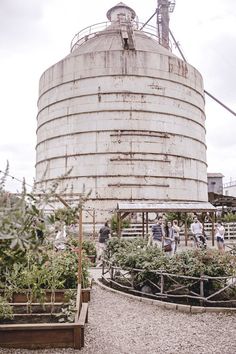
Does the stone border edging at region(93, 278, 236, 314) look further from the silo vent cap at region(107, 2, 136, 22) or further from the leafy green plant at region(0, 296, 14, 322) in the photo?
the silo vent cap at region(107, 2, 136, 22)

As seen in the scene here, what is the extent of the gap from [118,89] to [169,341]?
20555 millimetres

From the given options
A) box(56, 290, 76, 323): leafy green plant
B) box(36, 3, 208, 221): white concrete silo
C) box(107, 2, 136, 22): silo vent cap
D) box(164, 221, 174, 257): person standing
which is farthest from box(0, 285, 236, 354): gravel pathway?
box(107, 2, 136, 22): silo vent cap

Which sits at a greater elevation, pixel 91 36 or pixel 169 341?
pixel 91 36

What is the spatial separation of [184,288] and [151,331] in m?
1.88

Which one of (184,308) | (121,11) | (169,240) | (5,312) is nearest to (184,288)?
(184,308)

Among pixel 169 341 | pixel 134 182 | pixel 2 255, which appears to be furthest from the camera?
pixel 134 182


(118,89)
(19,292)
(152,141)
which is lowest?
(19,292)

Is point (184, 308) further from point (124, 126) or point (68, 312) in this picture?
point (124, 126)

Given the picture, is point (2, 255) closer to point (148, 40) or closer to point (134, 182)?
point (134, 182)

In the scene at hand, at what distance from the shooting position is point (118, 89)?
2402 centimetres

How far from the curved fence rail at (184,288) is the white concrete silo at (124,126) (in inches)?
581

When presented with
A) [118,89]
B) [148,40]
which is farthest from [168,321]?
[148,40]

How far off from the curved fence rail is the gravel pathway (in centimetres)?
48

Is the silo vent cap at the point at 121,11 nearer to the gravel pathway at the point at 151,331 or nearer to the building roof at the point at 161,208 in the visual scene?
the building roof at the point at 161,208
